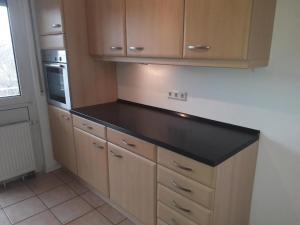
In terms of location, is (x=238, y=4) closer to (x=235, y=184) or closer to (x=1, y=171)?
(x=235, y=184)

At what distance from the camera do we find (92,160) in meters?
2.24

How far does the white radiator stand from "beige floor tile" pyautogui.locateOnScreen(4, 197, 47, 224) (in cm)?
40

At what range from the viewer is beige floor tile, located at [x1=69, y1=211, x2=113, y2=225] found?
6.84 feet

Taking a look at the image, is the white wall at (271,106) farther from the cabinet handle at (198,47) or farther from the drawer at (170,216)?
the drawer at (170,216)

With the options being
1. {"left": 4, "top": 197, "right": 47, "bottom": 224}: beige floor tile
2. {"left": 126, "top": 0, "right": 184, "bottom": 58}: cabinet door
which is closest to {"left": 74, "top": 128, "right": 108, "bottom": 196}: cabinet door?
{"left": 4, "top": 197, "right": 47, "bottom": 224}: beige floor tile

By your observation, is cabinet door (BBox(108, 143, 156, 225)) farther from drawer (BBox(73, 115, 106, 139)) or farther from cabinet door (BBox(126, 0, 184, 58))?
cabinet door (BBox(126, 0, 184, 58))

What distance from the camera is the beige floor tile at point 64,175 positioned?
9.10 feet

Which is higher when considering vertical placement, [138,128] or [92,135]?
[138,128]

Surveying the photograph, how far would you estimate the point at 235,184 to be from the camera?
1.51 m

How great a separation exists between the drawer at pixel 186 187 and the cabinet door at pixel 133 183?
0.10 m

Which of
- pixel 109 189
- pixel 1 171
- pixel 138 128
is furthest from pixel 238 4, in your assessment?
pixel 1 171

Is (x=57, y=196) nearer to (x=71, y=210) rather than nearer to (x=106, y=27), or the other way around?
(x=71, y=210)

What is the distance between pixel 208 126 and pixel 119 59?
0.97 m

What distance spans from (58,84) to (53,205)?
123cm
